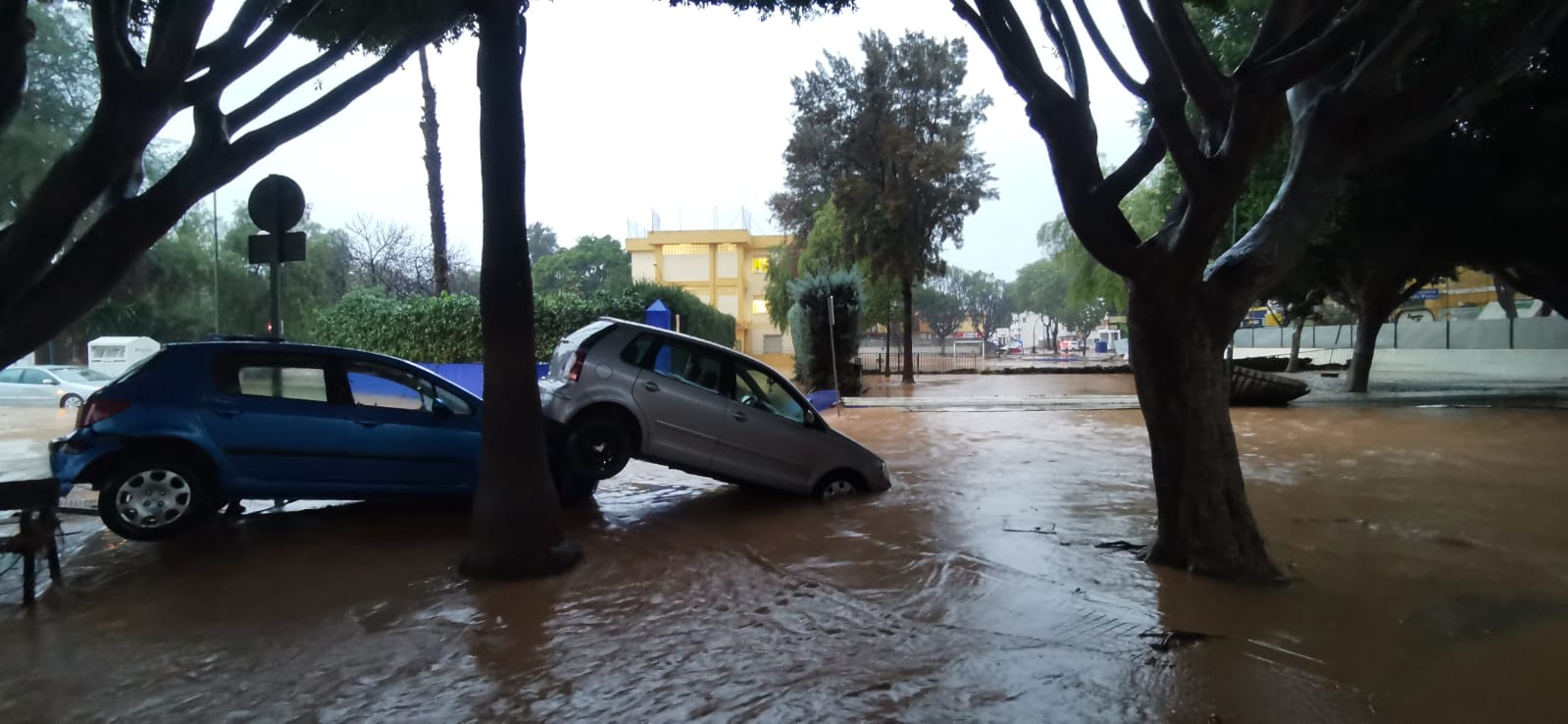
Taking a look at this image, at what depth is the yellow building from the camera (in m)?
54.9

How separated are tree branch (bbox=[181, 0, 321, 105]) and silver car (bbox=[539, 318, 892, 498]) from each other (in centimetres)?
387

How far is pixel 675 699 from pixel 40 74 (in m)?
15.2

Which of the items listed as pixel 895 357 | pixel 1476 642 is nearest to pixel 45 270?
pixel 1476 642

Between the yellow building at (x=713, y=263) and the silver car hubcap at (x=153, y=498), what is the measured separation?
4797cm

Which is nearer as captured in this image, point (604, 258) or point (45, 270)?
point (45, 270)

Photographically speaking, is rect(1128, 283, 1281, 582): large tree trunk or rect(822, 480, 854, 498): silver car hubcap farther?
rect(822, 480, 854, 498): silver car hubcap

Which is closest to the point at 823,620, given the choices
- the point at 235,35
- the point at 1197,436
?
the point at 1197,436

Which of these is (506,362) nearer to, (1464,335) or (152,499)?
(152,499)

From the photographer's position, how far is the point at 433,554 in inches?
253

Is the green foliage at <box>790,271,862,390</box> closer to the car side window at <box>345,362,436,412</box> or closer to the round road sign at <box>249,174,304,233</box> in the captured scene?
the round road sign at <box>249,174,304,233</box>

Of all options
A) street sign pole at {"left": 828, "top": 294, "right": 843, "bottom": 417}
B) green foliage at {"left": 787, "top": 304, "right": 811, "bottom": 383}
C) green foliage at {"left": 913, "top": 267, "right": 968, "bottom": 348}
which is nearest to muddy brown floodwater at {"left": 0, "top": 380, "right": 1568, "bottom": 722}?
street sign pole at {"left": 828, "top": 294, "right": 843, "bottom": 417}

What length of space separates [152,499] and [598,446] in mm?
3303

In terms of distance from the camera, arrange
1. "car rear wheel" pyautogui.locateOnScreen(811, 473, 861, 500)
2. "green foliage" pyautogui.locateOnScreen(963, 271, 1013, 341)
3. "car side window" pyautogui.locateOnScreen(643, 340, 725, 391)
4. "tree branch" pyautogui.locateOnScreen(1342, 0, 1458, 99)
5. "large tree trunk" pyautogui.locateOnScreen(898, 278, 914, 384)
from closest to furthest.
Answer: "tree branch" pyautogui.locateOnScreen(1342, 0, 1458, 99), "car side window" pyautogui.locateOnScreen(643, 340, 725, 391), "car rear wheel" pyautogui.locateOnScreen(811, 473, 861, 500), "large tree trunk" pyautogui.locateOnScreen(898, 278, 914, 384), "green foliage" pyautogui.locateOnScreen(963, 271, 1013, 341)

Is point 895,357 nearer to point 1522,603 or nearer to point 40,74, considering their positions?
point 40,74
